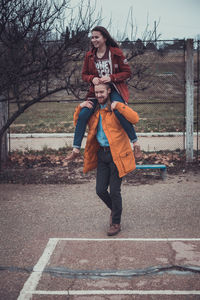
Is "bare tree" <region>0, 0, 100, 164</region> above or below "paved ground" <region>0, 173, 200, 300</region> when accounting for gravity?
above

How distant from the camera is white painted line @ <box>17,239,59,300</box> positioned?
10.8 feet

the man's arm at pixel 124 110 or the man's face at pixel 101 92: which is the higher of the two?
the man's face at pixel 101 92

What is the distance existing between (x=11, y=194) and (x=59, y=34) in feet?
10.5

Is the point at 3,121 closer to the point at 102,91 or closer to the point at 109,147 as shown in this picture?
the point at 109,147

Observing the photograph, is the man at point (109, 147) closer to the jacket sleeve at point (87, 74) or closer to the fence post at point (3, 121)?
the jacket sleeve at point (87, 74)

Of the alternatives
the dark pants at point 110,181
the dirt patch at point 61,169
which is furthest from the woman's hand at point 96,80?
the dirt patch at point 61,169

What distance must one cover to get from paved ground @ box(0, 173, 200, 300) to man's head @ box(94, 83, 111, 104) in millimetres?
1672

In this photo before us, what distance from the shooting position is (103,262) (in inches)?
153

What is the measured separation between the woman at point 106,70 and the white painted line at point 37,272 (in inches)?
51.2

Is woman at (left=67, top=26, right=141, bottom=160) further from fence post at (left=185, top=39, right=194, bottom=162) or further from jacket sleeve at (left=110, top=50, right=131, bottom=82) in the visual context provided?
fence post at (left=185, top=39, right=194, bottom=162)

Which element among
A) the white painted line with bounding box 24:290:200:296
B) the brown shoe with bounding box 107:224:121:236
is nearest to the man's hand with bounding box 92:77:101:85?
the brown shoe with bounding box 107:224:121:236

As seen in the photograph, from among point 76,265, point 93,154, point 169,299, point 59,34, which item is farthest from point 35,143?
point 169,299

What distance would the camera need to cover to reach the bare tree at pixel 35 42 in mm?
6609

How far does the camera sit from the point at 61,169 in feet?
27.9
